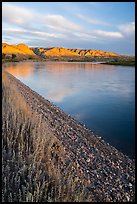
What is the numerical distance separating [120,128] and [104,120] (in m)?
1.55

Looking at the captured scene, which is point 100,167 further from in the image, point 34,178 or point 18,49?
point 18,49

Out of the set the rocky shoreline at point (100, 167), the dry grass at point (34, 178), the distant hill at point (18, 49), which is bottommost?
the rocky shoreline at point (100, 167)

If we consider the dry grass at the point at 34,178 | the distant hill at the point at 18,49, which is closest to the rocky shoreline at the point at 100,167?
the dry grass at the point at 34,178

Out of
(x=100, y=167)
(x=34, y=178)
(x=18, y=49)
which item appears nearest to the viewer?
(x=34, y=178)

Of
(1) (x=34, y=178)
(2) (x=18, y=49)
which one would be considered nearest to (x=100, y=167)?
(1) (x=34, y=178)

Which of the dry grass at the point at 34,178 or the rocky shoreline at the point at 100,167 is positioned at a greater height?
the dry grass at the point at 34,178

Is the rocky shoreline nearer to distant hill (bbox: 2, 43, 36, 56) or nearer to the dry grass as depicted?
the dry grass

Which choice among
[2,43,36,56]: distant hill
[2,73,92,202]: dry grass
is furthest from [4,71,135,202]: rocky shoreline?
[2,43,36,56]: distant hill

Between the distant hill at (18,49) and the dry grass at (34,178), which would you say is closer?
the dry grass at (34,178)

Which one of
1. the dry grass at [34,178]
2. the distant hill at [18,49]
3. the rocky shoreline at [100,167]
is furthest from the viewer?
the distant hill at [18,49]

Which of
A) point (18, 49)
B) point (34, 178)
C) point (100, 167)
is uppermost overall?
point (18, 49)

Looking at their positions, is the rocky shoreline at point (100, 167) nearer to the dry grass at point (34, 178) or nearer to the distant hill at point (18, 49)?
the dry grass at point (34, 178)

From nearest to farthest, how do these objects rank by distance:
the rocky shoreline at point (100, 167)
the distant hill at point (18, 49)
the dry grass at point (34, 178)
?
the dry grass at point (34, 178) < the rocky shoreline at point (100, 167) < the distant hill at point (18, 49)

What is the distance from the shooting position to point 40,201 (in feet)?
11.3
